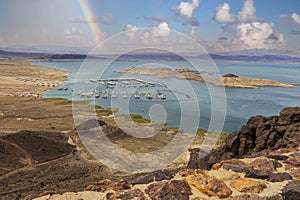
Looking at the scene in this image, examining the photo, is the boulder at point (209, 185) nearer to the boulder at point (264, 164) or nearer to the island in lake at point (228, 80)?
the boulder at point (264, 164)

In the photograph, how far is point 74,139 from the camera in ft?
88.0

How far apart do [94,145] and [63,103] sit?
2814 centimetres

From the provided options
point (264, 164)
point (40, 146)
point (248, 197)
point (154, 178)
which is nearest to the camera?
point (248, 197)

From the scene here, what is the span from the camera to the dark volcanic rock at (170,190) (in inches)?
233

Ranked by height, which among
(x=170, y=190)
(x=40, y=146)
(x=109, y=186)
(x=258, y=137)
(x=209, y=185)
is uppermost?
(x=209, y=185)

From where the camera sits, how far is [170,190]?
20.0ft

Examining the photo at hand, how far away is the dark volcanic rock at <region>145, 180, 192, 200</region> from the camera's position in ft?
19.4

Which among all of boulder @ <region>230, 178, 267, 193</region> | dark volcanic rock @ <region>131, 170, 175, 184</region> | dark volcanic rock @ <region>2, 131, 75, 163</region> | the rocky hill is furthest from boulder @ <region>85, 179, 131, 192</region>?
dark volcanic rock @ <region>2, 131, 75, 163</region>

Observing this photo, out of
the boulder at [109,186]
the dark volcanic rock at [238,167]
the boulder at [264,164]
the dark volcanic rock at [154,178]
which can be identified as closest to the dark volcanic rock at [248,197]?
the dark volcanic rock at [238,167]

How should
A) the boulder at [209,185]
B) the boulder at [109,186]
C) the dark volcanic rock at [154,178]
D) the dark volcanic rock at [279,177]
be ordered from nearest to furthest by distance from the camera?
the boulder at [209,185] → the dark volcanic rock at [279,177] → the boulder at [109,186] → the dark volcanic rock at [154,178]

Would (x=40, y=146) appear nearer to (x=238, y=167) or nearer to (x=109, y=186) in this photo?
(x=109, y=186)

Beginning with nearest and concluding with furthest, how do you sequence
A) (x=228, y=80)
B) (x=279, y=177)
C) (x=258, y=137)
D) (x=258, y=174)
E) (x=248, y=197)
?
(x=248, y=197), (x=279, y=177), (x=258, y=174), (x=258, y=137), (x=228, y=80)

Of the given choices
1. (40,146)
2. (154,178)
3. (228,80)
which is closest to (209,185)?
(154,178)

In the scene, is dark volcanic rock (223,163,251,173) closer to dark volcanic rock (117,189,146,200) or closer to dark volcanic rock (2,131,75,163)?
dark volcanic rock (117,189,146,200)
